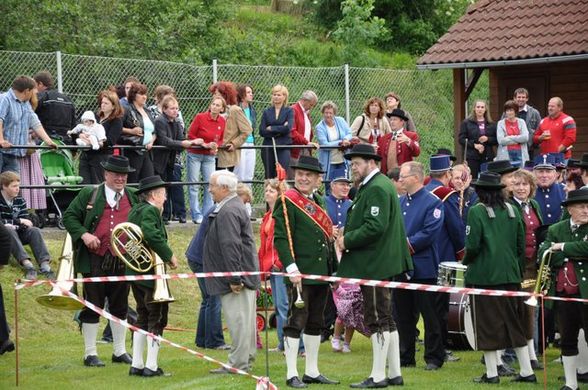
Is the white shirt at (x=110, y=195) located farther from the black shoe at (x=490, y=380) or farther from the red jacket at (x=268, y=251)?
the black shoe at (x=490, y=380)

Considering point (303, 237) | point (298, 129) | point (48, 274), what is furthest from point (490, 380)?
point (298, 129)

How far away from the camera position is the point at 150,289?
12836 mm

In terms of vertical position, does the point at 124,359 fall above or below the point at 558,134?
below

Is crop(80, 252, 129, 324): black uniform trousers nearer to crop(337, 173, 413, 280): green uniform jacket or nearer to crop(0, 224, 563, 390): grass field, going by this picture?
crop(0, 224, 563, 390): grass field

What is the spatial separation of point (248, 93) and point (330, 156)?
5.66 feet

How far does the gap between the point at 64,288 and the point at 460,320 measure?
4.17 meters

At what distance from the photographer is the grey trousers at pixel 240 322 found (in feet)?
41.7

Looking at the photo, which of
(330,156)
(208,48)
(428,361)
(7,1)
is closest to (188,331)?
(428,361)

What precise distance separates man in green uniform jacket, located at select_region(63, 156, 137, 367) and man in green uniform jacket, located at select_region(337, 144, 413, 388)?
8.17 feet

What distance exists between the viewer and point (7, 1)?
25.2 metres

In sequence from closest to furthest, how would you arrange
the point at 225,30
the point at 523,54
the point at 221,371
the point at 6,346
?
the point at 221,371 → the point at 6,346 → the point at 523,54 → the point at 225,30

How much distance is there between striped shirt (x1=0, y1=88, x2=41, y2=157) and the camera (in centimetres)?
1666

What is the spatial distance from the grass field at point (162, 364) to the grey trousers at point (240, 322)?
215 millimetres

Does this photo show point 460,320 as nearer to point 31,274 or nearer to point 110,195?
point 110,195
